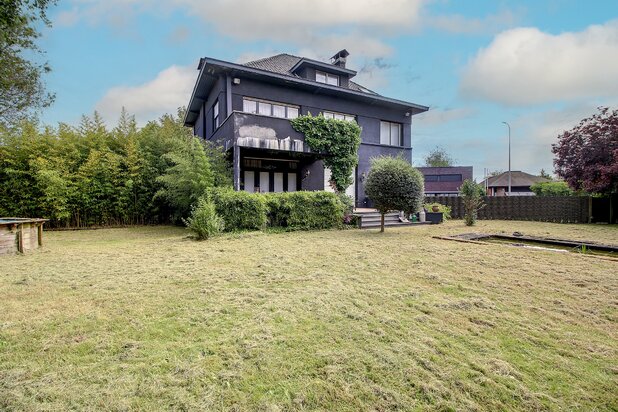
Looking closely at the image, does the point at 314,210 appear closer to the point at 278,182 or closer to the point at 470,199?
the point at 278,182

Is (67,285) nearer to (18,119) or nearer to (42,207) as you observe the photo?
(42,207)

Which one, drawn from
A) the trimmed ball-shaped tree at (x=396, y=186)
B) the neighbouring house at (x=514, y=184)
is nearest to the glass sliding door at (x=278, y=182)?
the trimmed ball-shaped tree at (x=396, y=186)

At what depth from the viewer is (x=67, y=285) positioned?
13.4 feet

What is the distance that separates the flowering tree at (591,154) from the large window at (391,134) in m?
7.78

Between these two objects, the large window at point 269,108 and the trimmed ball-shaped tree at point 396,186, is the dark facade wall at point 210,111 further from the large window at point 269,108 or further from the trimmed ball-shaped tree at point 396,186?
the trimmed ball-shaped tree at point 396,186

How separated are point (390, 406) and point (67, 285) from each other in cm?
441

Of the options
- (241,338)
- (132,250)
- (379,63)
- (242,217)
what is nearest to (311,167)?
(242,217)

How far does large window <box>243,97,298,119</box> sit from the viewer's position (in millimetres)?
12305

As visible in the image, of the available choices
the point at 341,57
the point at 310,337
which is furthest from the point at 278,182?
the point at 310,337

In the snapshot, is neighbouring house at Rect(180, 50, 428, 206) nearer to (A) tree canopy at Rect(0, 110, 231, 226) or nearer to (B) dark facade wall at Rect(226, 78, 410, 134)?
(B) dark facade wall at Rect(226, 78, 410, 134)

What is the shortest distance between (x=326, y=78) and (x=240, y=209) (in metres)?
9.14

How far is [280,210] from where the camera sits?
10.3 meters

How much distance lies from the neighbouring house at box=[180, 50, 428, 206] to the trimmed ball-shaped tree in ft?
4.28

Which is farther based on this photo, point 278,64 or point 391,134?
point 391,134
